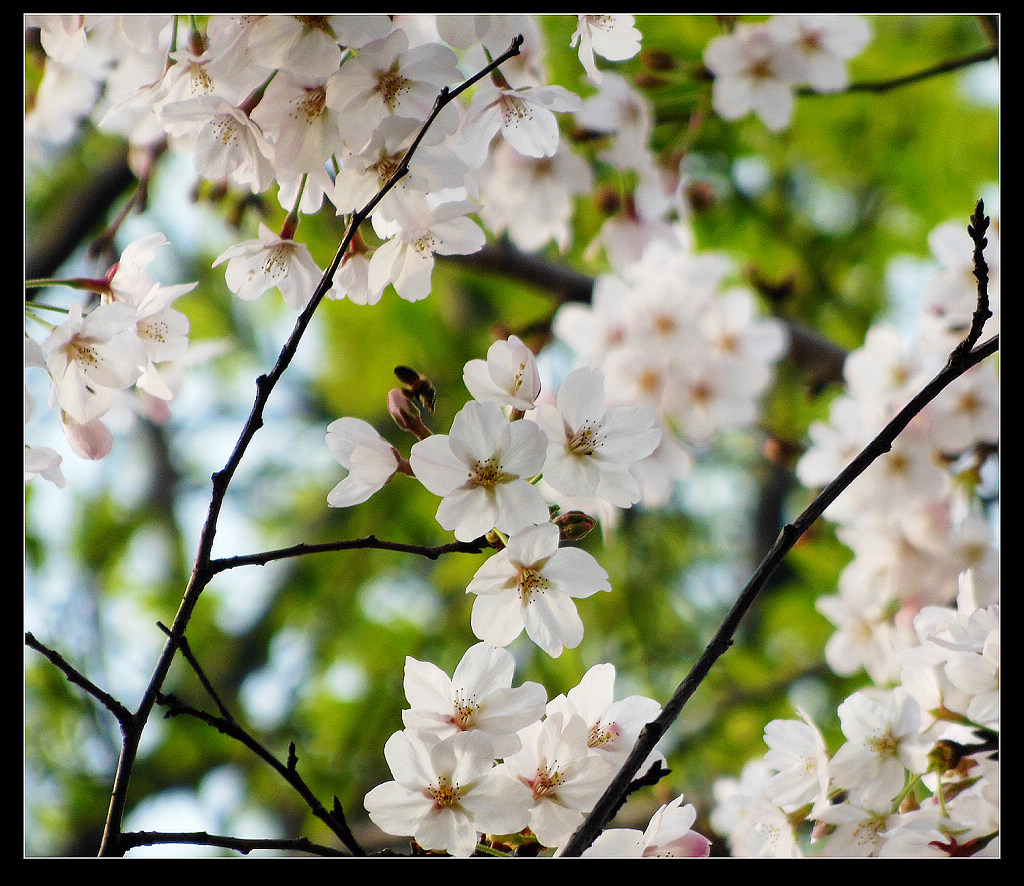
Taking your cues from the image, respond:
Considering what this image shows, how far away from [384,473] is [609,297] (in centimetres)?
105

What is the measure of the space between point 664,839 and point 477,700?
208mm

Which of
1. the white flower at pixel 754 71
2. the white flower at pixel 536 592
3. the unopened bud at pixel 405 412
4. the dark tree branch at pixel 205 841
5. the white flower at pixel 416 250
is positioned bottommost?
the dark tree branch at pixel 205 841

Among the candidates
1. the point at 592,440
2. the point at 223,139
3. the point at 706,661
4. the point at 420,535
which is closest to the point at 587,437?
the point at 592,440

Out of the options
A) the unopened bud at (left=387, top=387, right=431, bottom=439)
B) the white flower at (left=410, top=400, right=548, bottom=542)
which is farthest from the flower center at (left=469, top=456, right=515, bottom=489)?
the unopened bud at (left=387, top=387, right=431, bottom=439)

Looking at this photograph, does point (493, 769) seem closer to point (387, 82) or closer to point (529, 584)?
point (529, 584)

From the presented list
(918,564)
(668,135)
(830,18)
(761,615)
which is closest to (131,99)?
(830,18)

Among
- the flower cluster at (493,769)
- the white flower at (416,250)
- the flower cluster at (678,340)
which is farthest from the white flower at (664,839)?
the flower cluster at (678,340)

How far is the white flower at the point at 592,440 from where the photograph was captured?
75cm

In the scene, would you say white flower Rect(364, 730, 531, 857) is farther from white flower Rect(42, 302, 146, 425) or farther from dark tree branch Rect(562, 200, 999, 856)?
white flower Rect(42, 302, 146, 425)

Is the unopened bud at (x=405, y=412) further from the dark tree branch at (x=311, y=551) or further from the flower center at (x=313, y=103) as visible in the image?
the flower center at (x=313, y=103)

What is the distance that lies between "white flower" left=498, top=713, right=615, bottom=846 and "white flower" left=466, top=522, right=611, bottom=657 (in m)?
0.08

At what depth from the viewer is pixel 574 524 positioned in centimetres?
76

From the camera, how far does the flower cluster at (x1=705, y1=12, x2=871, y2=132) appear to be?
4.84ft

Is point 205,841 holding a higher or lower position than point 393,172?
lower
